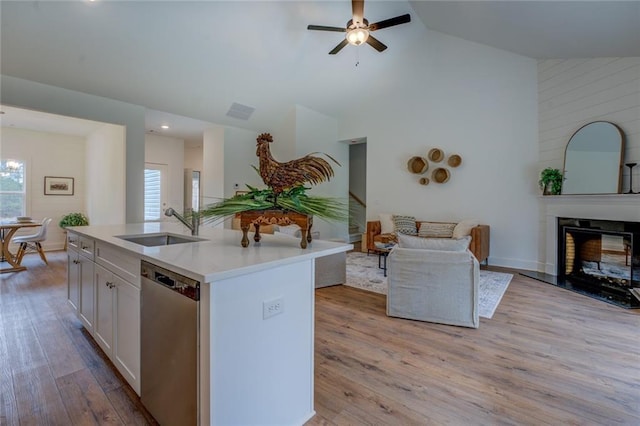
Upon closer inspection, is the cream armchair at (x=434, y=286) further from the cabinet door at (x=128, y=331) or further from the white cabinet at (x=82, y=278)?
the white cabinet at (x=82, y=278)

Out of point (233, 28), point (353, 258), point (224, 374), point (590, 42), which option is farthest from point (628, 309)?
point (233, 28)

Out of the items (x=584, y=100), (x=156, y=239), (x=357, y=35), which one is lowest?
(x=156, y=239)

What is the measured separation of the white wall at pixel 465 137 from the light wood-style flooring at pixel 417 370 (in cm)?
218

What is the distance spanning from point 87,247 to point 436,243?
3017mm

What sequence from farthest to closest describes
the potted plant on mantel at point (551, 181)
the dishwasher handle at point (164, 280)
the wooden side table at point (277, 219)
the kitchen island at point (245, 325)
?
the potted plant on mantel at point (551, 181), the wooden side table at point (277, 219), the dishwasher handle at point (164, 280), the kitchen island at point (245, 325)

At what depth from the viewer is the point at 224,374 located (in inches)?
47.1

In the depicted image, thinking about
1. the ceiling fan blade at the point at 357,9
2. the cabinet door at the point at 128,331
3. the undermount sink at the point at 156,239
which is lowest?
the cabinet door at the point at 128,331

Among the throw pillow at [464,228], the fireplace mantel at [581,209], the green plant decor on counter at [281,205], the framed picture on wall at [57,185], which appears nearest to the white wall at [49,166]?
the framed picture on wall at [57,185]

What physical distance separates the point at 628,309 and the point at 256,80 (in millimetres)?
5934

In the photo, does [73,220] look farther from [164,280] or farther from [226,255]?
[226,255]

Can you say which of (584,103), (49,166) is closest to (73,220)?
(49,166)

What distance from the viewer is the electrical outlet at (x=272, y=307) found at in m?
1.33

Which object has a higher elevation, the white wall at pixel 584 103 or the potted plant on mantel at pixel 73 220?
the white wall at pixel 584 103

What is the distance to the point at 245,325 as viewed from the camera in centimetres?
126
